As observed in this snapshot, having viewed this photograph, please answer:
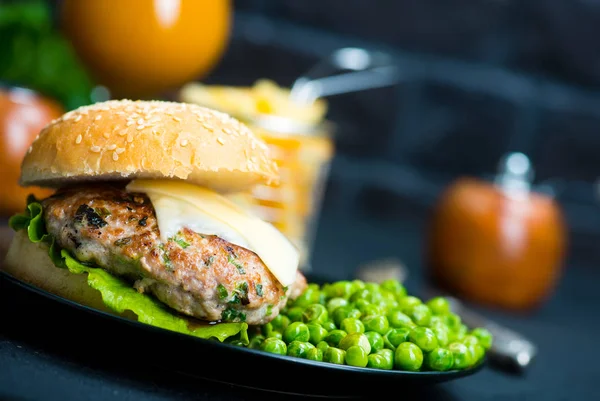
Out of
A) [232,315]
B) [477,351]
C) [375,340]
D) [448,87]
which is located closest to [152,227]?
[232,315]

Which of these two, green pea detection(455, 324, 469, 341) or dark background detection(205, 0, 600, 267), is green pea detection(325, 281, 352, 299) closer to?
green pea detection(455, 324, 469, 341)

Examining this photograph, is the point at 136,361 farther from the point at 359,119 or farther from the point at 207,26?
the point at 359,119

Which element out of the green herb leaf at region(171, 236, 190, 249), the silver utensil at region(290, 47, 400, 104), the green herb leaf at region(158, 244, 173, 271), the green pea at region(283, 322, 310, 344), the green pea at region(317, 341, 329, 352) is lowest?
the green pea at region(317, 341, 329, 352)

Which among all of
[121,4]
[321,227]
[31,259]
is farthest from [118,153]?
[321,227]

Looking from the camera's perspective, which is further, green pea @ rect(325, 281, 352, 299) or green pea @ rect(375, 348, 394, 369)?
green pea @ rect(325, 281, 352, 299)

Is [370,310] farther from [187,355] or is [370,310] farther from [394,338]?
[187,355]

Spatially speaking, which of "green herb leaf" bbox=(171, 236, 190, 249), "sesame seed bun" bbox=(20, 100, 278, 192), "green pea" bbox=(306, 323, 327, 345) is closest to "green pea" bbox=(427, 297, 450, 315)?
"green pea" bbox=(306, 323, 327, 345)
